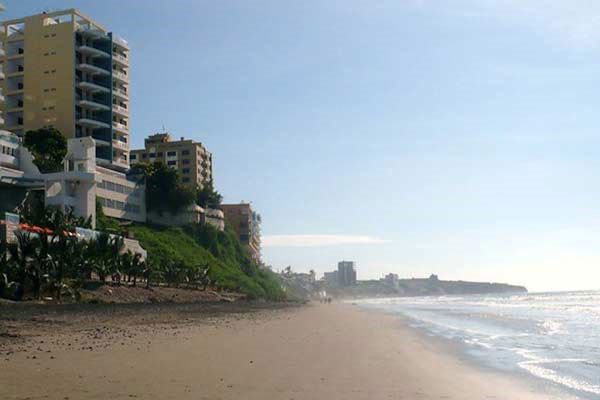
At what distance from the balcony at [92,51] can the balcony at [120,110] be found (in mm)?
8075

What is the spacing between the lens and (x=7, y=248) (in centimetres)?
4388

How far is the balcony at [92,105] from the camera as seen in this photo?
9144 centimetres

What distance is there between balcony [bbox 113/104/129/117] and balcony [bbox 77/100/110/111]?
6.28 feet

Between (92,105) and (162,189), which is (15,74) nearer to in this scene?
(92,105)

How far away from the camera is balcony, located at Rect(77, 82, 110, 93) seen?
9188cm

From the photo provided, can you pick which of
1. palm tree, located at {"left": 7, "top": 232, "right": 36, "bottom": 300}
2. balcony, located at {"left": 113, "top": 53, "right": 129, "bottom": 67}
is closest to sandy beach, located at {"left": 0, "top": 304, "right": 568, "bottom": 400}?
palm tree, located at {"left": 7, "top": 232, "right": 36, "bottom": 300}

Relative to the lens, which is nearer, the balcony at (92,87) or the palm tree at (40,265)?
the palm tree at (40,265)

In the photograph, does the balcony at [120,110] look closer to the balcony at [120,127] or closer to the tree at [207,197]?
the balcony at [120,127]

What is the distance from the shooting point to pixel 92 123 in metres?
92.1

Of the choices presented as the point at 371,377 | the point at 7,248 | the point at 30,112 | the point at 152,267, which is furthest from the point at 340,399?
the point at 30,112

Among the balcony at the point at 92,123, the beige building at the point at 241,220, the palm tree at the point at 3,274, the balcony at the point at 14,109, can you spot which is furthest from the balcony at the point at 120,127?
the palm tree at the point at 3,274

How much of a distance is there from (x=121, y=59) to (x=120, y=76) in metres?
2.92

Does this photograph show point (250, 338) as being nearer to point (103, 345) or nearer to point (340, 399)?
point (103, 345)

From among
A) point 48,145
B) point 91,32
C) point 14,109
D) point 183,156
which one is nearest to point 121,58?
point 91,32
